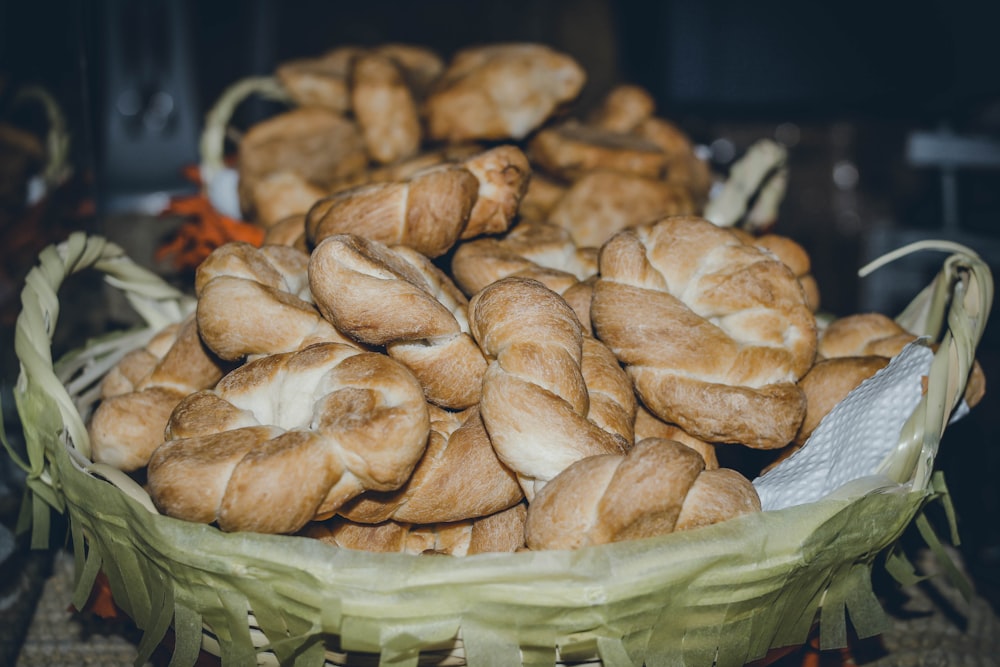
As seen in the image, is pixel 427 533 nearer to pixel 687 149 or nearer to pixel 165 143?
pixel 687 149

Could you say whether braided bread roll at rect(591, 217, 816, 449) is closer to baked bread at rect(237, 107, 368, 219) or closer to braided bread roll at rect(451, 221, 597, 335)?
braided bread roll at rect(451, 221, 597, 335)

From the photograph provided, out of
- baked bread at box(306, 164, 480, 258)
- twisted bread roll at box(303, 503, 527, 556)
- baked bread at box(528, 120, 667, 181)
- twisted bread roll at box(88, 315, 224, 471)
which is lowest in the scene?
twisted bread roll at box(303, 503, 527, 556)

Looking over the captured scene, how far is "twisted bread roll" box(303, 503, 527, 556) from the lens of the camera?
3.27ft

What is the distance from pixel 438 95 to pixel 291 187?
41 centimetres

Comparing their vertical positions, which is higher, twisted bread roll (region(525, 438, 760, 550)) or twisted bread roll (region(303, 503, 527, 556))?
twisted bread roll (region(525, 438, 760, 550))

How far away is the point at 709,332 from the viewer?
1.07 m

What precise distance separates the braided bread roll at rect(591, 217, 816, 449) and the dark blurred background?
5.42 feet

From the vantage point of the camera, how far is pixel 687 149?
203cm

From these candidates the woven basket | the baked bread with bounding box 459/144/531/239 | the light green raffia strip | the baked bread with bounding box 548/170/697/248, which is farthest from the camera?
the light green raffia strip

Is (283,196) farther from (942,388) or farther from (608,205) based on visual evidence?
(942,388)

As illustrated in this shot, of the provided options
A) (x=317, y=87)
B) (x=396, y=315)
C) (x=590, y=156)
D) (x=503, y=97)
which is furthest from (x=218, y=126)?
(x=396, y=315)

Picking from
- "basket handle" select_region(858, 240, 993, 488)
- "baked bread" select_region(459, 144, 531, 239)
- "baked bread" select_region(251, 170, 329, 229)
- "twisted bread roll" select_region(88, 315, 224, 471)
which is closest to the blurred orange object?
"baked bread" select_region(251, 170, 329, 229)

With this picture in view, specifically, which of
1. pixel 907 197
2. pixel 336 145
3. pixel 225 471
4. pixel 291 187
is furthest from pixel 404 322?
pixel 907 197

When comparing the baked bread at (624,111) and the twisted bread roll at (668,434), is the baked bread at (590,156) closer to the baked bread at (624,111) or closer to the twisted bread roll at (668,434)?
the baked bread at (624,111)
